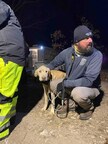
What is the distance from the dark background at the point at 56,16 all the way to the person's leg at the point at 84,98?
3885 mm

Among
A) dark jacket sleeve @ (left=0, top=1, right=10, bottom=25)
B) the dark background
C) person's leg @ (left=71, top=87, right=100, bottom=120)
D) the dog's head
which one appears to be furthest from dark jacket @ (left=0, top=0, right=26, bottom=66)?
the dark background

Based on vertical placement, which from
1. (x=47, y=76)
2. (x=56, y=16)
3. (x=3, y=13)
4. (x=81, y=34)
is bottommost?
(x=47, y=76)

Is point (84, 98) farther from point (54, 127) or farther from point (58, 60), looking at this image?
point (58, 60)

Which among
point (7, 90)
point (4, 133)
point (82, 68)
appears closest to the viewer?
point (7, 90)

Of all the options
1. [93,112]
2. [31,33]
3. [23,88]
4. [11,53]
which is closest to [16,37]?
[11,53]

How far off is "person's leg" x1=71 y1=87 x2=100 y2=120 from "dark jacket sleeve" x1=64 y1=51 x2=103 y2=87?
0.08 meters

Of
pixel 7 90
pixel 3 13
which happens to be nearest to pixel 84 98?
pixel 7 90

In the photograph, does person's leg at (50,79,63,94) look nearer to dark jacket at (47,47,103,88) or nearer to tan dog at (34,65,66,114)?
tan dog at (34,65,66,114)

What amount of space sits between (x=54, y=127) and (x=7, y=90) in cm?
94

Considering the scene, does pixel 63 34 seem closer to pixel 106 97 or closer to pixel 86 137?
pixel 106 97

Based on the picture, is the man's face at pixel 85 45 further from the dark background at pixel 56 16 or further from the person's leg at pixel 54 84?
the dark background at pixel 56 16

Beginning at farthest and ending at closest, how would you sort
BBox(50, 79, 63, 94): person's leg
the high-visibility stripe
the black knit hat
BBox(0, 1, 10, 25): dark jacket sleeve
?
BBox(50, 79, 63, 94): person's leg → the black knit hat → the high-visibility stripe → BBox(0, 1, 10, 25): dark jacket sleeve

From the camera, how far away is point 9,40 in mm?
4535

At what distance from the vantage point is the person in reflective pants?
450cm
